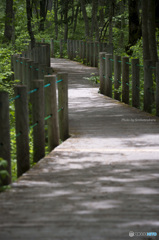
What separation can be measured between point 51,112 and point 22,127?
1642mm

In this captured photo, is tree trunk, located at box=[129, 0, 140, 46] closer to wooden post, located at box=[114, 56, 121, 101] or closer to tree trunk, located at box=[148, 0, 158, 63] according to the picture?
tree trunk, located at box=[148, 0, 158, 63]

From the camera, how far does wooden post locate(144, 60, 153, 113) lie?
13131 mm

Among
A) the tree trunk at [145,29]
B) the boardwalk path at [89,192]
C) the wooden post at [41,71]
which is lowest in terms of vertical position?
the boardwalk path at [89,192]

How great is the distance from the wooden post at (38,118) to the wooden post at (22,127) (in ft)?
2.22

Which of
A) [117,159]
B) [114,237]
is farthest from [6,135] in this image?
[114,237]

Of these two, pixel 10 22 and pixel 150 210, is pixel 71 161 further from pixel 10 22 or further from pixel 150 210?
pixel 10 22

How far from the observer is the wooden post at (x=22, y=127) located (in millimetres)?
6930

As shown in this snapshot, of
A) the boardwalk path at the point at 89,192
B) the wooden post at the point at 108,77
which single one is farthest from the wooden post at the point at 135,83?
the boardwalk path at the point at 89,192

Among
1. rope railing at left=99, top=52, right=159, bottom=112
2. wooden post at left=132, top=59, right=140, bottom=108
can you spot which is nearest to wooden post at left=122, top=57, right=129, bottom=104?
rope railing at left=99, top=52, right=159, bottom=112

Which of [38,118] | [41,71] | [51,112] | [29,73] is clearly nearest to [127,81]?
[29,73]

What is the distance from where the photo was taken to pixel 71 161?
7363 millimetres

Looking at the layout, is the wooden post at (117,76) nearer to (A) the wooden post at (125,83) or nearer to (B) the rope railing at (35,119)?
(A) the wooden post at (125,83)

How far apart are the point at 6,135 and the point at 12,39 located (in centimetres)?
2535

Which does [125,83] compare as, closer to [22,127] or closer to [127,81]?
[127,81]
